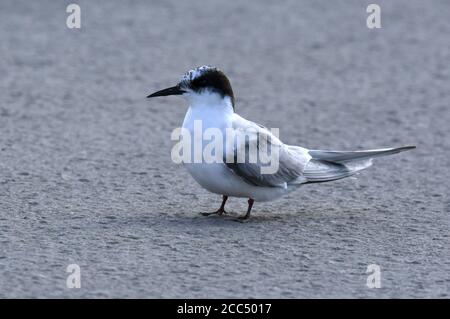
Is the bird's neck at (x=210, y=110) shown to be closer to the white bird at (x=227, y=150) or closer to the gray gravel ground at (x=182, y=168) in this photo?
the white bird at (x=227, y=150)

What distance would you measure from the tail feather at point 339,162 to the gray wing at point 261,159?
0.12 metres

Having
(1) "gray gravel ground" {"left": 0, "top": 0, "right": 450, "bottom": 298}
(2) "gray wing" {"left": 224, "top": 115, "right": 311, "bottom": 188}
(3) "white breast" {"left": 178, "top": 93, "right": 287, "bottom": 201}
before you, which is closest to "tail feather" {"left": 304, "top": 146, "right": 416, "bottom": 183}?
(2) "gray wing" {"left": 224, "top": 115, "right": 311, "bottom": 188}

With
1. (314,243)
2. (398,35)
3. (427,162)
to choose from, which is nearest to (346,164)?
(314,243)

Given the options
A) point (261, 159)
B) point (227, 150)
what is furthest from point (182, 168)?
point (227, 150)

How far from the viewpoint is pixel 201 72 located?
594 cm

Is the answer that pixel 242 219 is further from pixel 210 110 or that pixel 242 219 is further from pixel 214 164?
pixel 210 110

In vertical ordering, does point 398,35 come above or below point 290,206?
above

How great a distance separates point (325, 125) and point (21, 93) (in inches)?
101

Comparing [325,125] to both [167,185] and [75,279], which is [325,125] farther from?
[75,279]

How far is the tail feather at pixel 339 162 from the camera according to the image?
250 inches

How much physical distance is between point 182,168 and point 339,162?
1.33 meters

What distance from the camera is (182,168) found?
24.2ft

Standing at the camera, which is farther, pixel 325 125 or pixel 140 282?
pixel 325 125

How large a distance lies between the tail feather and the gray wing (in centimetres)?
12
